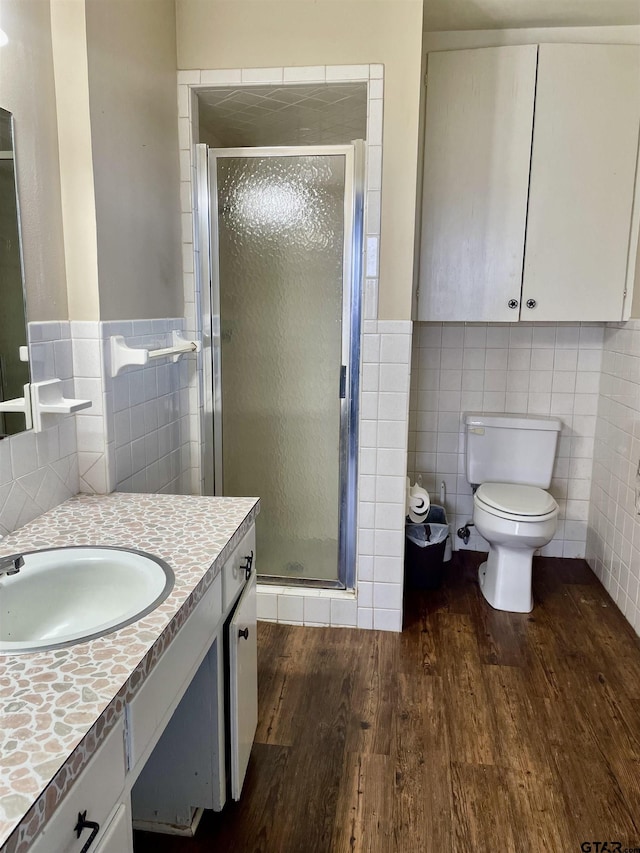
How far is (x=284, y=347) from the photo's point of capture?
8.44 ft

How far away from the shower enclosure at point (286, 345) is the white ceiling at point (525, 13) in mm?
789

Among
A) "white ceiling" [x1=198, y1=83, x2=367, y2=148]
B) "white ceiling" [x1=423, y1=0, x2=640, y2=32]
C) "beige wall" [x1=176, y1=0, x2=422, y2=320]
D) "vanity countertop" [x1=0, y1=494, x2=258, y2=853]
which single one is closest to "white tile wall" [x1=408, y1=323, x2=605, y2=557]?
"beige wall" [x1=176, y1=0, x2=422, y2=320]

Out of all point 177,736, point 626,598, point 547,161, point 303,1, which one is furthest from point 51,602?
point 547,161

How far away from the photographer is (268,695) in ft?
7.00

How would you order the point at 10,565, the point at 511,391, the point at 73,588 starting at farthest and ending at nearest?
the point at 511,391, the point at 73,588, the point at 10,565

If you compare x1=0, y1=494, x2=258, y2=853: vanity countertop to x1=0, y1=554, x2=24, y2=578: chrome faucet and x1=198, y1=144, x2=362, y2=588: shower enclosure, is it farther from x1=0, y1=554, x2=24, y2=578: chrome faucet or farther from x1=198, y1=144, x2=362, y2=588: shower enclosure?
x1=198, y1=144, x2=362, y2=588: shower enclosure

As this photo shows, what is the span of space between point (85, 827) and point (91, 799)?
0.03 m

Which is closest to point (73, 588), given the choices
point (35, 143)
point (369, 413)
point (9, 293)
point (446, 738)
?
point (9, 293)

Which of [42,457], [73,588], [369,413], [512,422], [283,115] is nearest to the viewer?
[73,588]

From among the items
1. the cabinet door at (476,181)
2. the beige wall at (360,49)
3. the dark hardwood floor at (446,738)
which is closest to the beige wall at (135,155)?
the beige wall at (360,49)

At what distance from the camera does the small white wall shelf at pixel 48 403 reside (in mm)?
1576

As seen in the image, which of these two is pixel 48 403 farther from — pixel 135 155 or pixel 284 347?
pixel 284 347

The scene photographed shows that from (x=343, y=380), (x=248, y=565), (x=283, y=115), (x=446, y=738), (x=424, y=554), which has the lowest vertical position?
(x=446, y=738)

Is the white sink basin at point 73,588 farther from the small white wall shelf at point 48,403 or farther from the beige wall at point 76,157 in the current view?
the beige wall at point 76,157
